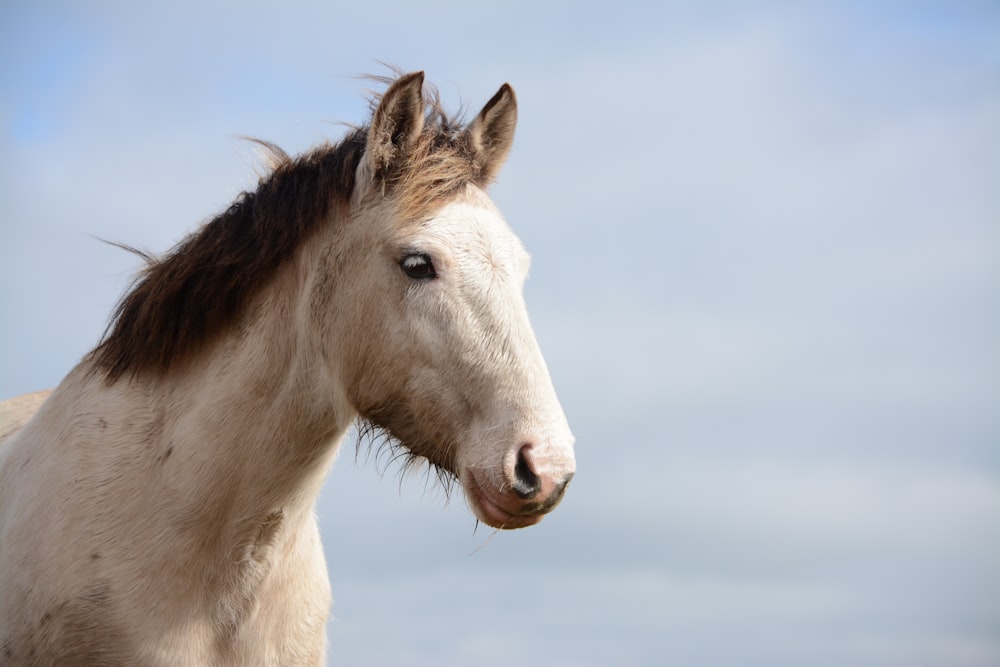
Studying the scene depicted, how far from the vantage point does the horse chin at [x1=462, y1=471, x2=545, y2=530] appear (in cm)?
437

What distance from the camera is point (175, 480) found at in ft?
16.5

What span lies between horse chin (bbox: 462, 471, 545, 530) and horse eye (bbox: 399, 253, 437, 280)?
894 millimetres

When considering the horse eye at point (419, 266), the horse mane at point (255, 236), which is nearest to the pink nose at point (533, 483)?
the horse eye at point (419, 266)

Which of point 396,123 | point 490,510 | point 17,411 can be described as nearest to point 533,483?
point 490,510

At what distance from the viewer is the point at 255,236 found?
5.24m

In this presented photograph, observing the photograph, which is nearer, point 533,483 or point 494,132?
point 533,483

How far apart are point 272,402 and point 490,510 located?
122 cm

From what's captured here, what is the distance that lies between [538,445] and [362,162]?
67.5 inches

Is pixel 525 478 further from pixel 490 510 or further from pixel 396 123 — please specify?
pixel 396 123

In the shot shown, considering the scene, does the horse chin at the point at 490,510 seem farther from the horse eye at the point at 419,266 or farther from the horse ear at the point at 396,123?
the horse ear at the point at 396,123

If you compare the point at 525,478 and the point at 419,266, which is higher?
the point at 419,266

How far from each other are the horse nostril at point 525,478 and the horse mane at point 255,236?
132 centimetres

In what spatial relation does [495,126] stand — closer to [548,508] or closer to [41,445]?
[548,508]

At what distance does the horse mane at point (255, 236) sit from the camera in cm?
512
